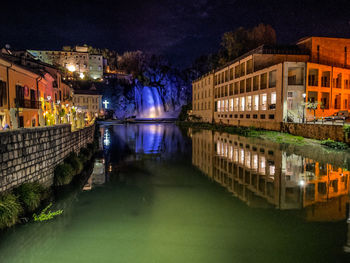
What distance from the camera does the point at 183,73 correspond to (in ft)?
293

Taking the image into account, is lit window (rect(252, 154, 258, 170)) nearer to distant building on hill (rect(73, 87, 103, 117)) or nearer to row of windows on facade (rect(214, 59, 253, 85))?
row of windows on facade (rect(214, 59, 253, 85))

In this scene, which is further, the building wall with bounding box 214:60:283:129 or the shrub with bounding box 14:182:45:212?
the building wall with bounding box 214:60:283:129

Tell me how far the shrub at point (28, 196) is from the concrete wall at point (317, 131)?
2020 centimetres

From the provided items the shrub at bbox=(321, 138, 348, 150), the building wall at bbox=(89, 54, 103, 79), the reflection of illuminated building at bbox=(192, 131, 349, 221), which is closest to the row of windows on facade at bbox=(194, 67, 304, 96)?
the shrub at bbox=(321, 138, 348, 150)

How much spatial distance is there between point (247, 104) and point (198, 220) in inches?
1206

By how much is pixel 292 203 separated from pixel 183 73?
85.3 metres

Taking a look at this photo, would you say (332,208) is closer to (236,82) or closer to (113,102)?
(236,82)

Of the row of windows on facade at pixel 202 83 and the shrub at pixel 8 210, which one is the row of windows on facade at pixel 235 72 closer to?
the row of windows on facade at pixel 202 83

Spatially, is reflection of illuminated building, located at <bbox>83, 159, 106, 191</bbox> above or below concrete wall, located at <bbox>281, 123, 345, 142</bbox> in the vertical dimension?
below

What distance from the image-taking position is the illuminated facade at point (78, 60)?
7944 centimetres

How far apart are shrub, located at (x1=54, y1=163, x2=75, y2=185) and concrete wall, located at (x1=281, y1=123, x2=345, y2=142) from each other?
62.7ft

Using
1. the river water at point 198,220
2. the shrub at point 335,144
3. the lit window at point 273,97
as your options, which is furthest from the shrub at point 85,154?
the lit window at point 273,97

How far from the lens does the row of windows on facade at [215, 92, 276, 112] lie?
29.3m

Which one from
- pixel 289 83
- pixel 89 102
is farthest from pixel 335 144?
pixel 89 102
